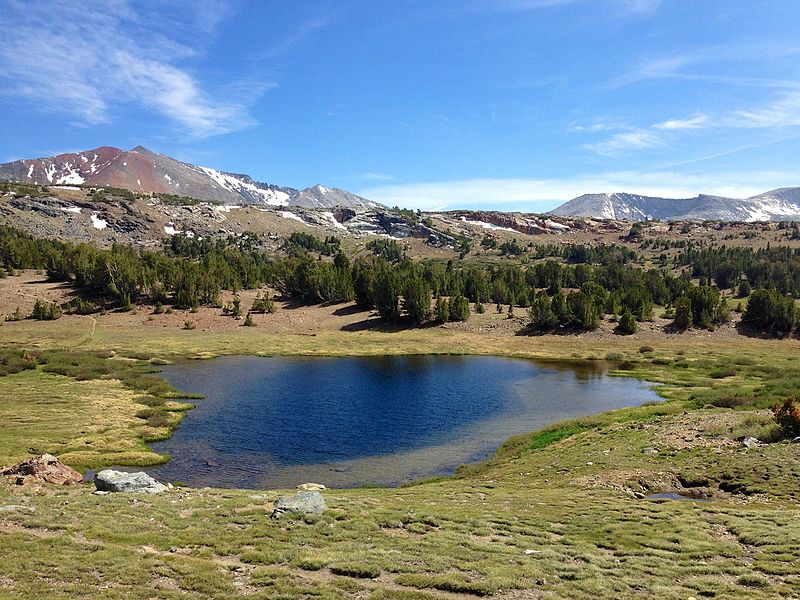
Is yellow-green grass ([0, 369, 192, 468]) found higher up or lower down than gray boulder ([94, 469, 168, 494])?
lower down

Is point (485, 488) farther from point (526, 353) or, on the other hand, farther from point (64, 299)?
point (64, 299)

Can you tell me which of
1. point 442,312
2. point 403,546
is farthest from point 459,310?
point 403,546

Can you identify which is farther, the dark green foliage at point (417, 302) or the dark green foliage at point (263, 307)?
the dark green foliage at point (263, 307)

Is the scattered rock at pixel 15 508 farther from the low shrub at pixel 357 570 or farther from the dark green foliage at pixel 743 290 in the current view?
the dark green foliage at pixel 743 290

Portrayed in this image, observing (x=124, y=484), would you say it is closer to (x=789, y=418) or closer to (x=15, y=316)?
(x=789, y=418)

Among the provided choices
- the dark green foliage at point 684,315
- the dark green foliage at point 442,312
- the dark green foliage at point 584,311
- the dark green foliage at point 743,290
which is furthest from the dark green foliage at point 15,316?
the dark green foliage at point 743,290

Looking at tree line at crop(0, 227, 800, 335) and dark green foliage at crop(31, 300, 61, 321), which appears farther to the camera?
dark green foliage at crop(31, 300, 61, 321)

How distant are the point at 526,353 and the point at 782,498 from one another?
8377 cm

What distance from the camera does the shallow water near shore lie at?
4550cm

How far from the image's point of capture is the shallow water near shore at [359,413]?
45.5 meters

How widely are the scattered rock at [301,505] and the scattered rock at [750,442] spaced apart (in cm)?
3140

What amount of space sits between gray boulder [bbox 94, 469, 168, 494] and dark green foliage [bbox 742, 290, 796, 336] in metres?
133

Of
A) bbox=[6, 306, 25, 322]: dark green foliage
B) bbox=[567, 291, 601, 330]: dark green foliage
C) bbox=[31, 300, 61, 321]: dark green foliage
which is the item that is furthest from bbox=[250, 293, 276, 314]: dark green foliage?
bbox=[567, 291, 601, 330]: dark green foliage

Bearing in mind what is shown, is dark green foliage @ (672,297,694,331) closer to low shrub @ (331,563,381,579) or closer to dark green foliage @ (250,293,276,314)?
dark green foliage @ (250,293,276,314)
